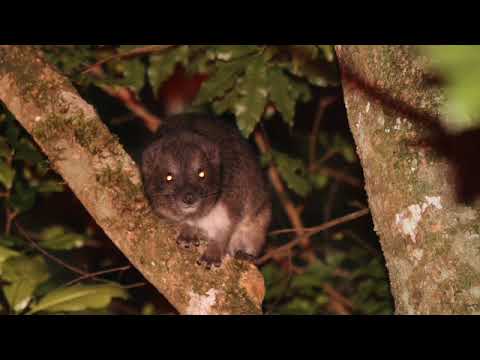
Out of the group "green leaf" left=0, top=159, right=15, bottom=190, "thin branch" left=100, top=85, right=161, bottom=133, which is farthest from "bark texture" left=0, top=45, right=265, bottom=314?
"thin branch" left=100, top=85, right=161, bottom=133

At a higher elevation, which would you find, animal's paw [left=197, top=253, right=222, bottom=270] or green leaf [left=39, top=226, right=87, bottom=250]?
green leaf [left=39, top=226, right=87, bottom=250]

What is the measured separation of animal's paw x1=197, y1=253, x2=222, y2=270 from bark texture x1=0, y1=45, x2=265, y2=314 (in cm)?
5

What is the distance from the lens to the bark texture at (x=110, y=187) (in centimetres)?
376

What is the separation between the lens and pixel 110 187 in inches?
159

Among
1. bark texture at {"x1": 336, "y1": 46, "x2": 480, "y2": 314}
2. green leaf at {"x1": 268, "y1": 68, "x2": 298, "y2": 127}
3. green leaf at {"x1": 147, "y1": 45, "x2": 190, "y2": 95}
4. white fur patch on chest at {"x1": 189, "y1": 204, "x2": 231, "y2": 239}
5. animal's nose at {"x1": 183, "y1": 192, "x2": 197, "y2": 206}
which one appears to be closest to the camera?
bark texture at {"x1": 336, "y1": 46, "x2": 480, "y2": 314}

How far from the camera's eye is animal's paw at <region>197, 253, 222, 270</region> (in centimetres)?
392

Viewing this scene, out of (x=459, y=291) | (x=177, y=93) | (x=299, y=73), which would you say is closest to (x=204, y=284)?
(x=459, y=291)

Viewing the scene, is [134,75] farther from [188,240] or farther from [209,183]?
[188,240]

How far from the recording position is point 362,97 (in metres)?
3.40

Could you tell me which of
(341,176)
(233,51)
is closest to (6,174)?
(233,51)

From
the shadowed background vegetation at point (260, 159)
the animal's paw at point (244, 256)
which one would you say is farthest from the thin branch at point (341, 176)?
the animal's paw at point (244, 256)

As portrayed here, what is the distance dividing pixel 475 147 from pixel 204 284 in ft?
5.80

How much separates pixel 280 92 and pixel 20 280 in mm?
2552

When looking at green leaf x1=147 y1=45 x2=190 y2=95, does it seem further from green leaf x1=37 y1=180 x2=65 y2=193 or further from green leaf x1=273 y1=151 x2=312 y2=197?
green leaf x1=273 y1=151 x2=312 y2=197
